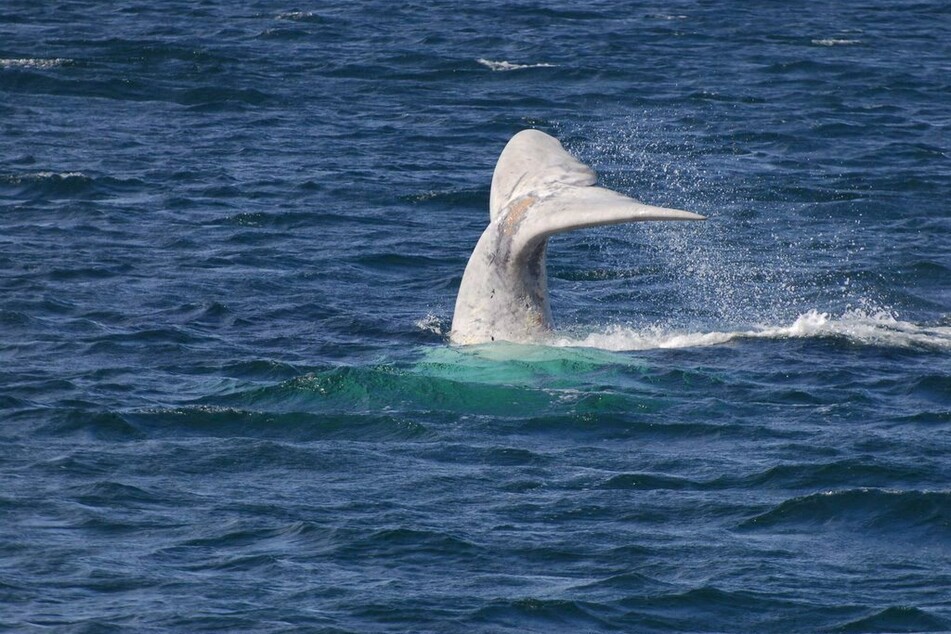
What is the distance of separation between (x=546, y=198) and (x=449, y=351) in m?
1.84

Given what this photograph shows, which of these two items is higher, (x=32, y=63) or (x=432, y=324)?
(x=32, y=63)

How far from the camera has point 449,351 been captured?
62.0ft

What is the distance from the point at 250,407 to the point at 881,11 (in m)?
32.4

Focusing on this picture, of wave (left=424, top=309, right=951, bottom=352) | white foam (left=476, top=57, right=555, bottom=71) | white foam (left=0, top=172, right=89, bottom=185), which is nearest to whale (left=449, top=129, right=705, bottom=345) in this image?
wave (left=424, top=309, right=951, bottom=352)

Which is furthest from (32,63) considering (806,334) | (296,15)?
(806,334)

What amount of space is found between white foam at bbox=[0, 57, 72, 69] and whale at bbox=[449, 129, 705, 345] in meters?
19.1

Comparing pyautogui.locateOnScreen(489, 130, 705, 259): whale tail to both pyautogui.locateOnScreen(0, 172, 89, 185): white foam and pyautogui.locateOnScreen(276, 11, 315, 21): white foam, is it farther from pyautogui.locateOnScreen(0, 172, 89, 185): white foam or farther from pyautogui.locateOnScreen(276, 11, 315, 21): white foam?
pyautogui.locateOnScreen(276, 11, 315, 21): white foam

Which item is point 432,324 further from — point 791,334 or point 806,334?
point 806,334

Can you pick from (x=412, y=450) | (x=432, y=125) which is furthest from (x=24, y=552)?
(x=432, y=125)

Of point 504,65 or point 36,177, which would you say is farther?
point 504,65

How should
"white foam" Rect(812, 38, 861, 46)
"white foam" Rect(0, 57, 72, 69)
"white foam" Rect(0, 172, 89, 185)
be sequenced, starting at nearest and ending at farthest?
"white foam" Rect(0, 172, 89, 185), "white foam" Rect(0, 57, 72, 69), "white foam" Rect(812, 38, 861, 46)

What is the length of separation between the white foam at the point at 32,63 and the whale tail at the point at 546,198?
61.3 feet

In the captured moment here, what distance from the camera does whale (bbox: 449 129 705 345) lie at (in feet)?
60.2

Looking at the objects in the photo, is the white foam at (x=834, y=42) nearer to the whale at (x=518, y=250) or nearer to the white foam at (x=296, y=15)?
the white foam at (x=296, y=15)
